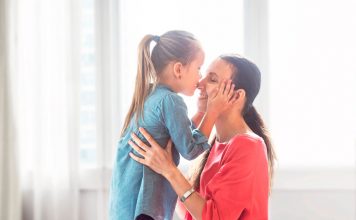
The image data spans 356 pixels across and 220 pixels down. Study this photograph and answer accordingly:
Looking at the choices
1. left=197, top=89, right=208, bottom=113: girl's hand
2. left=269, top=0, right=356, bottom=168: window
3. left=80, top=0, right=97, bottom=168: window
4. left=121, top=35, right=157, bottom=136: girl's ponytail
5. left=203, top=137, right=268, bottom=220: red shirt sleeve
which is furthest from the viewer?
left=80, top=0, right=97, bottom=168: window

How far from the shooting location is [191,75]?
60.6 inches

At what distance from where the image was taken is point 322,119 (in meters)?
2.40

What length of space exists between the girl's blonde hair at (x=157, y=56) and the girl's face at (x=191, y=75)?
0.05 feet

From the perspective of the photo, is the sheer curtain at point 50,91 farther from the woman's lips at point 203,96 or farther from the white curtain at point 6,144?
the woman's lips at point 203,96

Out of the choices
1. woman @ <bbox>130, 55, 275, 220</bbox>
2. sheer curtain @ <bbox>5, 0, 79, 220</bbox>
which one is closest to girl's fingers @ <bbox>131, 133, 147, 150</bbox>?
woman @ <bbox>130, 55, 275, 220</bbox>

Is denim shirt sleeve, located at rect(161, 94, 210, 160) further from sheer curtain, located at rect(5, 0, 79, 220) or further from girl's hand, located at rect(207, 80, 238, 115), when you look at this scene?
sheer curtain, located at rect(5, 0, 79, 220)

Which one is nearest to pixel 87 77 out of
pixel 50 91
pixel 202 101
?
pixel 50 91

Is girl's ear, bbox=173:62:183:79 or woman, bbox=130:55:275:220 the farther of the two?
girl's ear, bbox=173:62:183:79

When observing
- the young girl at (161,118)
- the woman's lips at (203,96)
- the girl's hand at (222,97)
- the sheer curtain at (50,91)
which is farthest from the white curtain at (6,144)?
the girl's hand at (222,97)

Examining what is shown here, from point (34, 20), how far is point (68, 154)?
2.26 ft

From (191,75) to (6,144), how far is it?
1.31 metres

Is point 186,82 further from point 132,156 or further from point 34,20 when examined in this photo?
point 34,20

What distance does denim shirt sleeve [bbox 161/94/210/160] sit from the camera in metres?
1.44

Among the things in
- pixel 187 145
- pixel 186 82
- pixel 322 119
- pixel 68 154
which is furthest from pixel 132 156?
pixel 322 119
